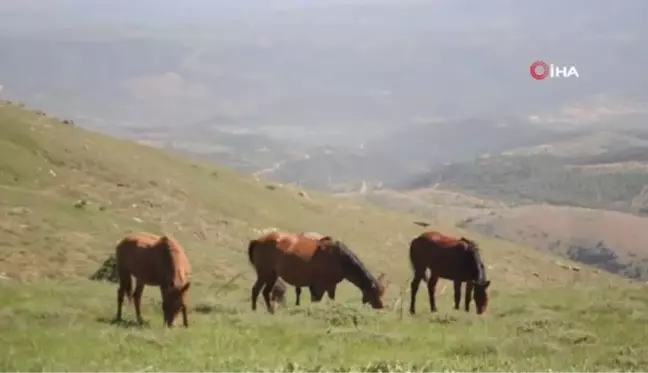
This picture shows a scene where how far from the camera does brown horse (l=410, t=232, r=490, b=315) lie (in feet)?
64.9

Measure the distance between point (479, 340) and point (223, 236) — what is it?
22680 millimetres

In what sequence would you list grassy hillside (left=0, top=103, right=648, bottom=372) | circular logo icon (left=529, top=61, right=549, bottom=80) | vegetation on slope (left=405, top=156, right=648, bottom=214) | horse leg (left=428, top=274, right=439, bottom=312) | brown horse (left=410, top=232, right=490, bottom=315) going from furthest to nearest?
1. vegetation on slope (left=405, top=156, right=648, bottom=214)
2. circular logo icon (left=529, top=61, right=549, bottom=80)
3. horse leg (left=428, top=274, right=439, bottom=312)
4. brown horse (left=410, top=232, right=490, bottom=315)
5. grassy hillside (left=0, top=103, right=648, bottom=372)

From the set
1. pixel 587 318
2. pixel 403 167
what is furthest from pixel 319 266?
pixel 403 167

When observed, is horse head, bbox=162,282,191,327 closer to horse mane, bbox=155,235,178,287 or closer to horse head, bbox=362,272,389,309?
horse mane, bbox=155,235,178,287

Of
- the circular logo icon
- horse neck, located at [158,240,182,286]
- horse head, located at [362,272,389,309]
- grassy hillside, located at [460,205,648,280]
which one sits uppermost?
the circular logo icon

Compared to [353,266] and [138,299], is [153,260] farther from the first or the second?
[353,266]

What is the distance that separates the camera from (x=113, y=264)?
23.6 m

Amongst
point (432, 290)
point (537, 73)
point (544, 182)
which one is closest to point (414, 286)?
point (432, 290)

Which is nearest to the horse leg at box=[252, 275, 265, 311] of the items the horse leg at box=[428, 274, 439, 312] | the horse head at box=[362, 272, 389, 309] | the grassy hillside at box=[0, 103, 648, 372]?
the grassy hillside at box=[0, 103, 648, 372]

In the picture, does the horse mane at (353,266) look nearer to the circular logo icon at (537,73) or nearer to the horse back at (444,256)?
the horse back at (444,256)

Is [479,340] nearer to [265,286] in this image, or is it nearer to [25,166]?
[265,286]

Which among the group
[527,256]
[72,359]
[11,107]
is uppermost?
[11,107]

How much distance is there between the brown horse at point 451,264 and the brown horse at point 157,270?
616 cm

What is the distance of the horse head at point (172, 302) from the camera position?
15.4m
